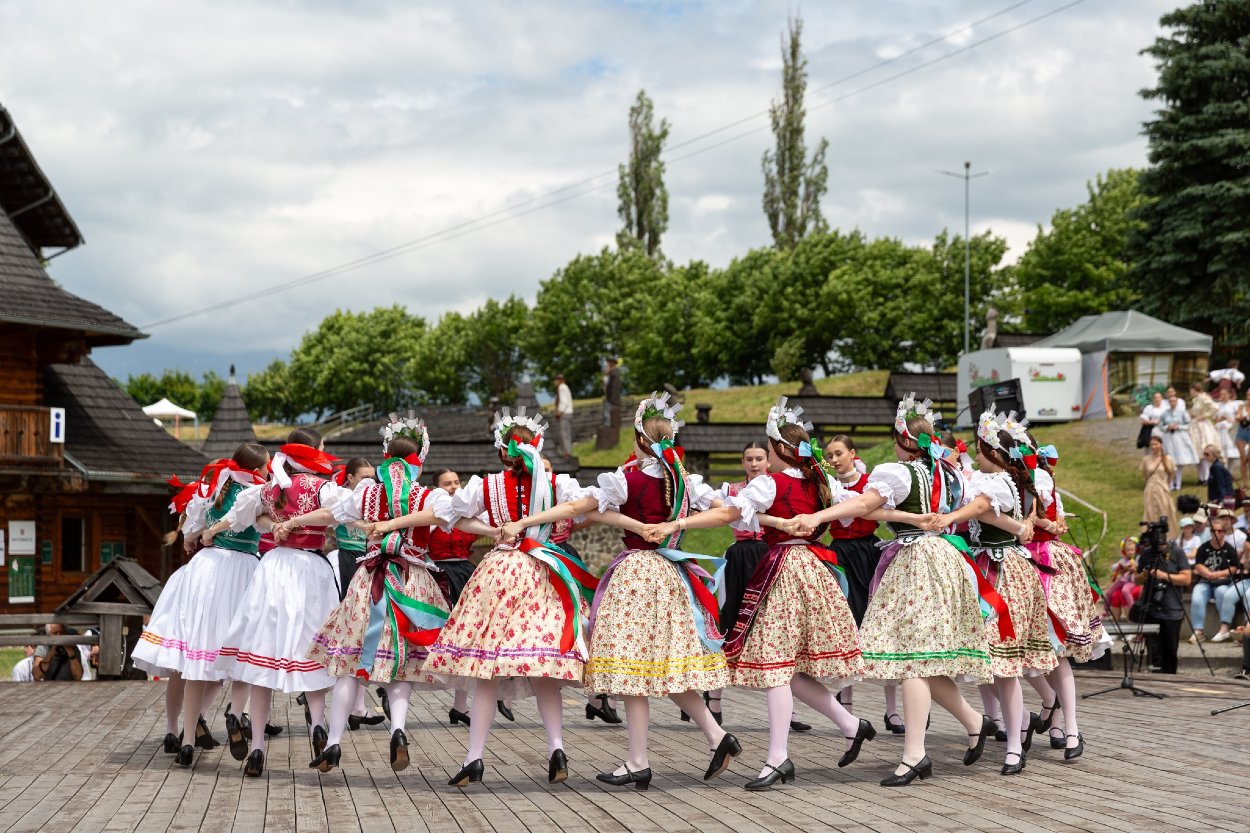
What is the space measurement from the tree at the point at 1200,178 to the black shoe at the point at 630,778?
32.3m

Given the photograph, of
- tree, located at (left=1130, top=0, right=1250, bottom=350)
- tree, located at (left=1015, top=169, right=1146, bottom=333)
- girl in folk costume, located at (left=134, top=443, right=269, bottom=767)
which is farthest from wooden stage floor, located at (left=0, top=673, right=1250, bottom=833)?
tree, located at (left=1015, top=169, right=1146, bottom=333)

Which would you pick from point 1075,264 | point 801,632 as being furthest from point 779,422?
point 1075,264

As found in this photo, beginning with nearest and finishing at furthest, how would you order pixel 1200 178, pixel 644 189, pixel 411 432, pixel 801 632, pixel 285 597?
1. pixel 801 632
2. pixel 285 597
3. pixel 411 432
4. pixel 1200 178
5. pixel 644 189

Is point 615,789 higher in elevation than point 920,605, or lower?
lower

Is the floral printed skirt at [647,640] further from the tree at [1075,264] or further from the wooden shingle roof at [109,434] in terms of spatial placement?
the tree at [1075,264]

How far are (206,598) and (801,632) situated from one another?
11.9 ft

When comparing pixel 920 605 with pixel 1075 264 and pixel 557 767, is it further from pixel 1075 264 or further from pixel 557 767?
pixel 1075 264

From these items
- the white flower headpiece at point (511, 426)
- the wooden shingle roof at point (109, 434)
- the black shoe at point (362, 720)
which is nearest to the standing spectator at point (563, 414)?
the wooden shingle roof at point (109, 434)

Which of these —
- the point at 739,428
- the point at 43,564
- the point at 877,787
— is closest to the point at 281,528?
the point at 877,787

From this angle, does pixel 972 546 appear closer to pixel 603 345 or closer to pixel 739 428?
pixel 739 428

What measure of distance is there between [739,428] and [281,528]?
90.8ft

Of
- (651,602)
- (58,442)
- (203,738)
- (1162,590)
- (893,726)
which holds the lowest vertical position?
(893,726)

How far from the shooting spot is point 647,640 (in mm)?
7746

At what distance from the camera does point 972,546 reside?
29.7 ft
